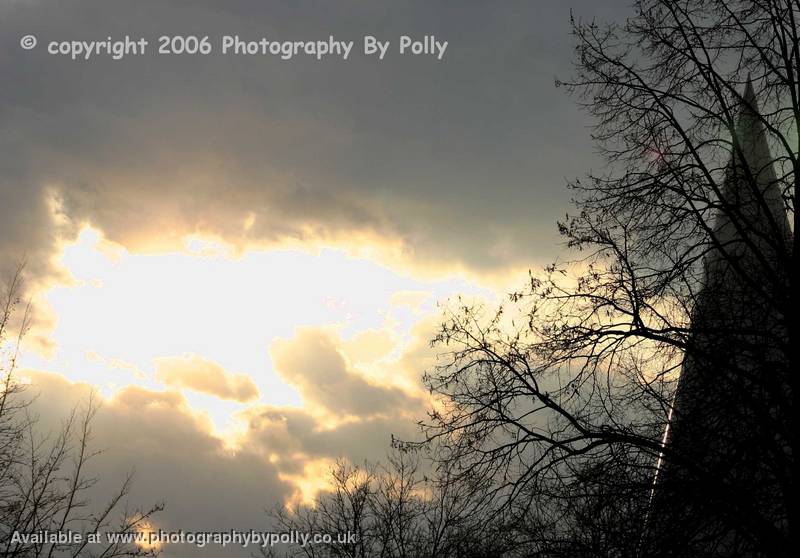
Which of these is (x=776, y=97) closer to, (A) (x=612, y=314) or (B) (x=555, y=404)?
(A) (x=612, y=314)

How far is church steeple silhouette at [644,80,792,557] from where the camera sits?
6.69 meters

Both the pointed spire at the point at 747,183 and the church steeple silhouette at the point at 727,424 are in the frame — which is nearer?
the church steeple silhouette at the point at 727,424

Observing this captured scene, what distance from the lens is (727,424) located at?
7.09m

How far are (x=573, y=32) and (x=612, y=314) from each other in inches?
139

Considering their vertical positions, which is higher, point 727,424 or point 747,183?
point 747,183

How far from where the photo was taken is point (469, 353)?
8398 millimetres

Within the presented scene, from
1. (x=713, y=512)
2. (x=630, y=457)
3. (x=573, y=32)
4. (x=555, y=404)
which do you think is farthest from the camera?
(x=573, y=32)

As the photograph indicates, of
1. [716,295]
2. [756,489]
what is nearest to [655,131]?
[716,295]

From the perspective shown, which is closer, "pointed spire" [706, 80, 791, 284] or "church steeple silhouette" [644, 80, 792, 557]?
"church steeple silhouette" [644, 80, 792, 557]

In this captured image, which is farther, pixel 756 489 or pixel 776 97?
pixel 776 97

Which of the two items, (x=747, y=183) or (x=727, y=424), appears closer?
(x=727, y=424)

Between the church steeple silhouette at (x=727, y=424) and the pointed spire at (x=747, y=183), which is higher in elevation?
the pointed spire at (x=747, y=183)

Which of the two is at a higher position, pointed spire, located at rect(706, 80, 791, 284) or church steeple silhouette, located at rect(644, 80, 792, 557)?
pointed spire, located at rect(706, 80, 791, 284)

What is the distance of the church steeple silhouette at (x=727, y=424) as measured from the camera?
21.9 ft
